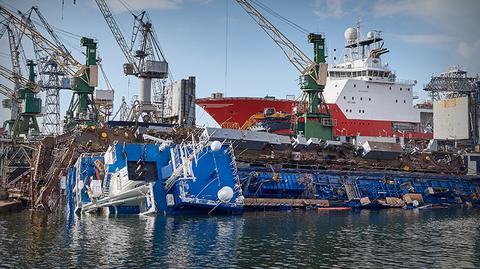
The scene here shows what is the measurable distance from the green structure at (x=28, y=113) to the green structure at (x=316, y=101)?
4294cm

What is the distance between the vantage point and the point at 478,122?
293 ft

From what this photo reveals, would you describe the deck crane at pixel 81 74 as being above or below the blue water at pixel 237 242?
above

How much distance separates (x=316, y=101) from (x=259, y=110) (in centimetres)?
1451

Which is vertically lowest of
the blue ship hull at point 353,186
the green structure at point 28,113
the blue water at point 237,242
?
the blue water at point 237,242

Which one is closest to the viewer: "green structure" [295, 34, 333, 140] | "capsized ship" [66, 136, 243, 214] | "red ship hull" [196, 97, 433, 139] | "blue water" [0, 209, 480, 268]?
"blue water" [0, 209, 480, 268]

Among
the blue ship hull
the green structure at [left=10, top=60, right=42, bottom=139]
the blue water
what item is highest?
the green structure at [left=10, top=60, right=42, bottom=139]

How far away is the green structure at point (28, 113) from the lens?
3430 inches

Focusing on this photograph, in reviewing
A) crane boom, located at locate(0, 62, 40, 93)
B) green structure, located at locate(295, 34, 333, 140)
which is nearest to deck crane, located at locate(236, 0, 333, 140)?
green structure, located at locate(295, 34, 333, 140)

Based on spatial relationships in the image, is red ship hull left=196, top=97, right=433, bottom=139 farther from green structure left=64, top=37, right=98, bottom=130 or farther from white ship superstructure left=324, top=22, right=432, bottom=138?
green structure left=64, top=37, right=98, bottom=130

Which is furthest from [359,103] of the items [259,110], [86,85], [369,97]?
[86,85]

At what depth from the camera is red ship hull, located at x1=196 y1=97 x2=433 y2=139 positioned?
81.5 m

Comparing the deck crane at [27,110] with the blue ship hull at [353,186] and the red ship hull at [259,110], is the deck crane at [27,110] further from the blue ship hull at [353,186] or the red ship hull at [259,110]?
the blue ship hull at [353,186]

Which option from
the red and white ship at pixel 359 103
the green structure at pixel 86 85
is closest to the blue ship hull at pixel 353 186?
the red and white ship at pixel 359 103

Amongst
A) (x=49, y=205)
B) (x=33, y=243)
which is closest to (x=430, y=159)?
(x=49, y=205)
